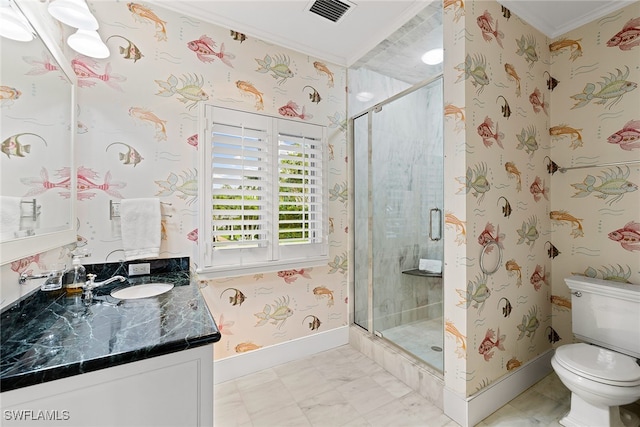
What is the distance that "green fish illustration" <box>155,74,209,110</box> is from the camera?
190cm

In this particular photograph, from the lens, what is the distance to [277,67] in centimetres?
230

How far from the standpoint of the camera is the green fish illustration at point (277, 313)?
2.23 metres

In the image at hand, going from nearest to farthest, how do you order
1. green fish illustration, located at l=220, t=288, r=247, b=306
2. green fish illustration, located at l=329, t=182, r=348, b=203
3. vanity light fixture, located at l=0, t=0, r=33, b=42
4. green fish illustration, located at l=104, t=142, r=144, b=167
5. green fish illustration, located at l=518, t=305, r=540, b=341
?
vanity light fixture, located at l=0, t=0, r=33, b=42
green fish illustration, located at l=104, t=142, r=144, b=167
green fish illustration, located at l=518, t=305, r=540, b=341
green fish illustration, located at l=220, t=288, r=247, b=306
green fish illustration, located at l=329, t=182, r=348, b=203

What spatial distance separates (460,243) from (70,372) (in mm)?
1800

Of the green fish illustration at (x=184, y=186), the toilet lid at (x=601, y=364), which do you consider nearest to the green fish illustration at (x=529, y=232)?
the toilet lid at (x=601, y=364)

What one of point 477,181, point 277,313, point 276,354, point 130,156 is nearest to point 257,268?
point 277,313

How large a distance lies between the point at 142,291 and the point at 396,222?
2003mm

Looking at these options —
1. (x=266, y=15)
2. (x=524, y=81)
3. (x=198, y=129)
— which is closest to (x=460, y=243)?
(x=524, y=81)

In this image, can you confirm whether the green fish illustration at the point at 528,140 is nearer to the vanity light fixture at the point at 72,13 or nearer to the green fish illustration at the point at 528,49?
the green fish illustration at the point at 528,49

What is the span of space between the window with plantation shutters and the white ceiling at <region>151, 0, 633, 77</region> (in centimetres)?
69

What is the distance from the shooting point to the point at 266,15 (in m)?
2.02

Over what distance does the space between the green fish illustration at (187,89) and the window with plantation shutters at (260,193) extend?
0.48 feet

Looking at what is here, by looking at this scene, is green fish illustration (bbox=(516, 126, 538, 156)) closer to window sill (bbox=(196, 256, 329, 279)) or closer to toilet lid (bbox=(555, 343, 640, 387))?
toilet lid (bbox=(555, 343, 640, 387))

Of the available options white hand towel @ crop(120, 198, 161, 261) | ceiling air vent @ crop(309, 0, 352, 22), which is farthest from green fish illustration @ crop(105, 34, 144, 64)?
ceiling air vent @ crop(309, 0, 352, 22)
